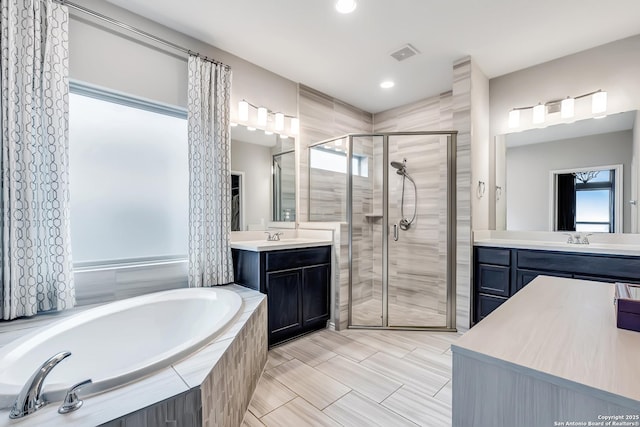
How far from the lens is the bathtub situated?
1057 mm

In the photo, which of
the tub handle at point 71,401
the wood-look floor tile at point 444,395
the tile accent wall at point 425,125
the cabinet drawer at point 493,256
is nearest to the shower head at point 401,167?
the tile accent wall at point 425,125

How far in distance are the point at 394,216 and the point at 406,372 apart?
5.48ft

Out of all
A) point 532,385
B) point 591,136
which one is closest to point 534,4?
point 591,136

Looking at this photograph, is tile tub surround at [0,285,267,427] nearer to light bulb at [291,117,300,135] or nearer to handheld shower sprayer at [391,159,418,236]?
light bulb at [291,117,300,135]

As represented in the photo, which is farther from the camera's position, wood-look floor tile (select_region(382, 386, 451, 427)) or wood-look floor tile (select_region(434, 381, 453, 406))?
wood-look floor tile (select_region(434, 381, 453, 406))

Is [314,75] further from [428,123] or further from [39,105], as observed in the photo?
[39,105]

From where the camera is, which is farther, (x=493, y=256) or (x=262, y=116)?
(x=262, y=116)

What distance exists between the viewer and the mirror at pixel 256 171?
9.27ft

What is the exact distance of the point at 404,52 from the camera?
271 cm

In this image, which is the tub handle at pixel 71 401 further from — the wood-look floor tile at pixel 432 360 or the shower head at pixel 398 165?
the shower head at pixel 398 165

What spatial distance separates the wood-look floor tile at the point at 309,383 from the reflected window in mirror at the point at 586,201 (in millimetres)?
2604

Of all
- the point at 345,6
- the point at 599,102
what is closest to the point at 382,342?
the point at 345,6

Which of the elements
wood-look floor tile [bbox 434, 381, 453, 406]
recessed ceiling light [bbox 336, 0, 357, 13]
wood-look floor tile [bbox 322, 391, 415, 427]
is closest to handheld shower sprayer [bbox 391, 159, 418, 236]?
recessed ceiling light [bbox 336, 0, 357, 13]

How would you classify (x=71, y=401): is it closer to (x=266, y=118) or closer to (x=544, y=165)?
(x=266, y=118)
